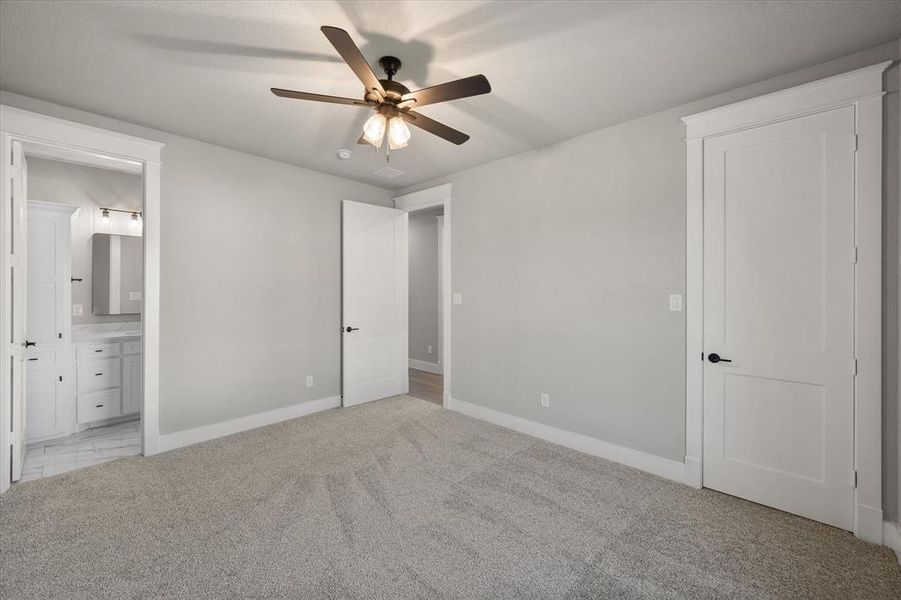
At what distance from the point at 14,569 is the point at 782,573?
3606 mm

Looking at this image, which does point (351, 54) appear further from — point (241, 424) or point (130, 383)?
point (130, 383)

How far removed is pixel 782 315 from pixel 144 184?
459cm

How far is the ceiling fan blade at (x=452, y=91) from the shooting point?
171 cm

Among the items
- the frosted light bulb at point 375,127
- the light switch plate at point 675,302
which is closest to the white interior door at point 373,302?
the frosted light bulb at point 375,127

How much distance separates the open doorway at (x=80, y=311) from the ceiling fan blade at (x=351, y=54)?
243 cm

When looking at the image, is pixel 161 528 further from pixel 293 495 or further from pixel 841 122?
pixel 841 122

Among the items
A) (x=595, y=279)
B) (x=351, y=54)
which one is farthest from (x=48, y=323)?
(x=595, y=279)

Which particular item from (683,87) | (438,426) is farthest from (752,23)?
(438,426)

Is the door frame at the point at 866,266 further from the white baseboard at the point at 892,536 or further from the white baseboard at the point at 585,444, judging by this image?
the white baseboard at the point at 585,444

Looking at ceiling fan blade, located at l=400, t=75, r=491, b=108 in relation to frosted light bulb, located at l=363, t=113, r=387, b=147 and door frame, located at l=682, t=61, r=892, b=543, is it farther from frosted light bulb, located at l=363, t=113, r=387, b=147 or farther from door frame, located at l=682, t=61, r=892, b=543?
door frame, located at l=682, t=61, r=892, b=543

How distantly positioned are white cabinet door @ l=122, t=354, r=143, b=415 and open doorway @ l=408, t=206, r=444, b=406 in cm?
332

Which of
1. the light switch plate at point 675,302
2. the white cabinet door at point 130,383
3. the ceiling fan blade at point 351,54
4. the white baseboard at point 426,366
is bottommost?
the white baseboard at point 426,366

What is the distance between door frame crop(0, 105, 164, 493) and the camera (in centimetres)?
251

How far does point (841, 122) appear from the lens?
213cm
